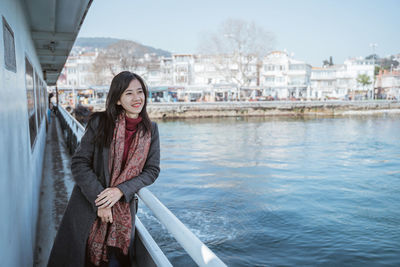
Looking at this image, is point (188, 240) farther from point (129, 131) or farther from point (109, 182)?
point (129, 131)

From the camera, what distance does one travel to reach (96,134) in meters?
1.99

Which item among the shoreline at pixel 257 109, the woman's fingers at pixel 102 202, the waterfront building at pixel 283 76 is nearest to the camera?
the woman's fingers at pixel 102 202

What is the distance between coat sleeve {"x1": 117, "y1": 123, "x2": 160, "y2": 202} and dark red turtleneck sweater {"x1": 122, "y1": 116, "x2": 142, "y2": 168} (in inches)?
4.3

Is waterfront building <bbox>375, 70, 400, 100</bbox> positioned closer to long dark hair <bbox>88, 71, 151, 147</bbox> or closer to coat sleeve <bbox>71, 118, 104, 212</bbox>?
long dark hair <bbox>88, 71, 151, 147</bbox>

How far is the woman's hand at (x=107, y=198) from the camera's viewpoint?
192cm

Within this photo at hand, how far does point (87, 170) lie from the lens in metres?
1.99

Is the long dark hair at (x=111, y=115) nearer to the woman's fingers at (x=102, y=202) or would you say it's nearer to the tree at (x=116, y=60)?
the woman's fingers at (x=102, y=202)

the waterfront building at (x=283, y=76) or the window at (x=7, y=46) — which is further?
the waterfront building at (x=283, y=76)

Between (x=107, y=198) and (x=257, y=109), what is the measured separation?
44.2 m

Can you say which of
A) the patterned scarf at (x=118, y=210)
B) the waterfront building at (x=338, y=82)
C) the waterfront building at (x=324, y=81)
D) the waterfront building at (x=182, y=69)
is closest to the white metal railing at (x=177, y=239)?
the patterned scarf at (x=118, y=210)

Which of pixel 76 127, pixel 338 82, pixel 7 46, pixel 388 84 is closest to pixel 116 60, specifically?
pixel 338 82

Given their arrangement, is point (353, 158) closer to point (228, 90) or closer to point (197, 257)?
point (197, 257)

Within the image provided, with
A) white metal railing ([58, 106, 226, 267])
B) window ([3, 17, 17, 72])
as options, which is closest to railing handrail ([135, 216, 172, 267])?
white metal railing ([58, 106, 226, 267])

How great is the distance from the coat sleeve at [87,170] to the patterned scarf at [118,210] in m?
0.10
